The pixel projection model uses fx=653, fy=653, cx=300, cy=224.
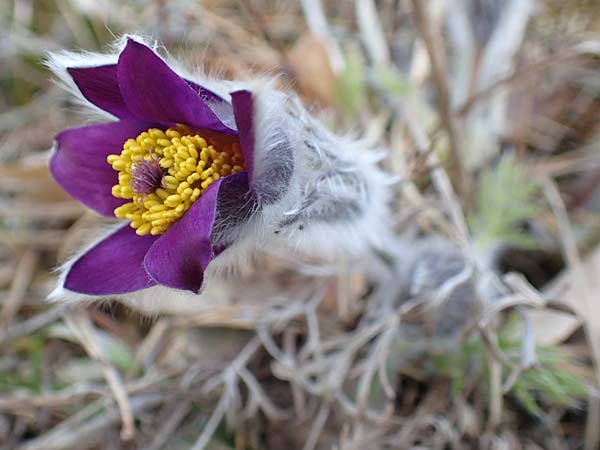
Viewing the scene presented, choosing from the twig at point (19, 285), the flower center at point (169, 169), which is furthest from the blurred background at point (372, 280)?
the flower center at point (169, 169)

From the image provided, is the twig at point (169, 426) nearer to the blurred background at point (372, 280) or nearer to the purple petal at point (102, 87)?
the blurred background at point (372, 280)

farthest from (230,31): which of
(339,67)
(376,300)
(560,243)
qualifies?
(560,243)

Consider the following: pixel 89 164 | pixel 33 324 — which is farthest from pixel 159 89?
pixel 33 324

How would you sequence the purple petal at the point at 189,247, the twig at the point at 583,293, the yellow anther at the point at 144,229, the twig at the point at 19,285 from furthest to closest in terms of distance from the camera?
the twig at the point at 19,285 → the twig at the point at 583,293 → the yellow anther at the point at 144,229 → the purple petal at the point at 189,247

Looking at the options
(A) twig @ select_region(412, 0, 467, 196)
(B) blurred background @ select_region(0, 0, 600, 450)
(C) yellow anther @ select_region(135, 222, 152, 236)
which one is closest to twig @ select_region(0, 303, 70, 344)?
(B) blurred background @ select_region(0, 0, 600, 450)

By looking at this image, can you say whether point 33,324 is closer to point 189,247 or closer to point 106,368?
point 106,368
